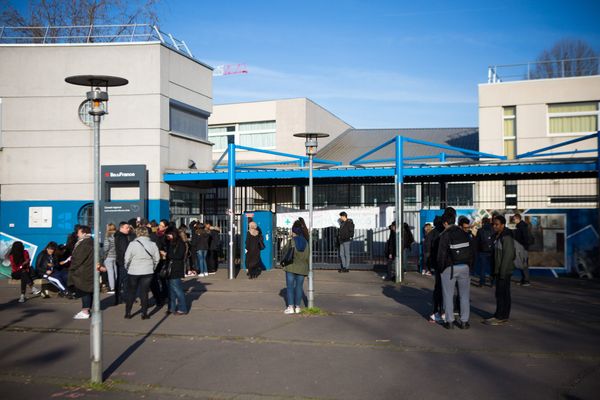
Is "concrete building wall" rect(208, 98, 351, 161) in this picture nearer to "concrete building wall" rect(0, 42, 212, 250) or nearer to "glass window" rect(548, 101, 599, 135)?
"glass window" rect(548, 101, 599, 135)

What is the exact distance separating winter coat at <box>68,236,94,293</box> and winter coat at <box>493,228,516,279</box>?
24.0 feet

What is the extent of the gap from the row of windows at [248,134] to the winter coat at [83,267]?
93.7 feet

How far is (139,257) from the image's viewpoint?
11578 mm

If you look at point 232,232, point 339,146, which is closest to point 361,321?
point 232,232

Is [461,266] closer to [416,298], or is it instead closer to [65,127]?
[416,298]

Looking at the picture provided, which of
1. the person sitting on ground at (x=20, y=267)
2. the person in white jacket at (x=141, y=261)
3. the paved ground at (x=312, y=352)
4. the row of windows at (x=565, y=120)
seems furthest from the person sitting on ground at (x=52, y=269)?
the row of windows at (x=565, y=120)

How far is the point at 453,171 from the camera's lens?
64.6 ft

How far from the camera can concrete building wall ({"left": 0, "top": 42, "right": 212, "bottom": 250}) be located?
21.3 meters

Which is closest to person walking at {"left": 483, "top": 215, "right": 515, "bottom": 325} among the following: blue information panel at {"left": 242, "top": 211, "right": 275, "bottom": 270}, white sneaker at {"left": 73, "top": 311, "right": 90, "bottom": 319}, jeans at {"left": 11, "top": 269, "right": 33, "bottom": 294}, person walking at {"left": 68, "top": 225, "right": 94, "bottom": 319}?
person walking at {"left": 68, "top": 225, "right": 94, "bottom": 319}

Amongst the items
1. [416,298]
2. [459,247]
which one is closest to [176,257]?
[459,247]

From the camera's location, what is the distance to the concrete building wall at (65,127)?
21.3 metres

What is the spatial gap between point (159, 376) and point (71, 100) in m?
16.0

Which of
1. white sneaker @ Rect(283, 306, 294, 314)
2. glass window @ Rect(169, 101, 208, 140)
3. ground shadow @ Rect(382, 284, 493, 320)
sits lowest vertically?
ground shadow @ Rect(382, 284, 493, 320)

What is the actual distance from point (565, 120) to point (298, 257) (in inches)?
985
